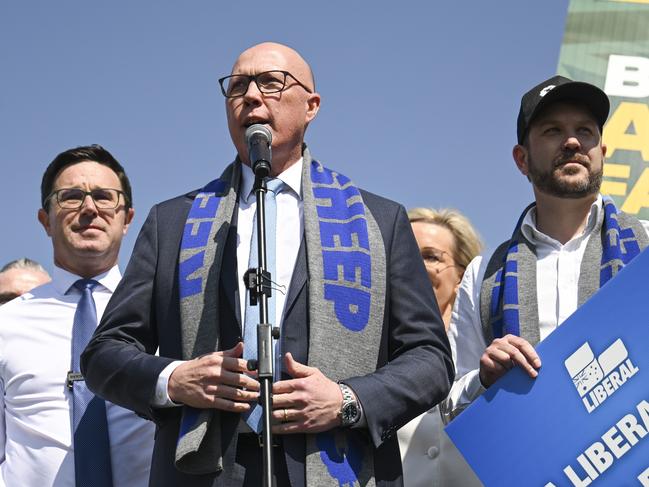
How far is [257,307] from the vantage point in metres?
3.54

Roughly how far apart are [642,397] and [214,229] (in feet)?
4.99

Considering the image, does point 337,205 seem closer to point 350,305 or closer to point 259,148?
point 350,305

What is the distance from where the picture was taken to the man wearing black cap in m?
3.98

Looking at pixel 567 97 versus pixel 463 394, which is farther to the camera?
pixel 567 97

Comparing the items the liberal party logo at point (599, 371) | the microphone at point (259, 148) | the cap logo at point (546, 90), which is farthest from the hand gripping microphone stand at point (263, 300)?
the cap logo at point (546, 90)

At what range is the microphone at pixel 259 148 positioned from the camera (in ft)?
10.7

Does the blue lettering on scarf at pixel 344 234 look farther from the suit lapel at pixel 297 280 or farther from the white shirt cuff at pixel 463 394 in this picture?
the white shirt cuff at pixel 463 394

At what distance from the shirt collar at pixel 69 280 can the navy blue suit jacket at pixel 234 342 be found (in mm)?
1022

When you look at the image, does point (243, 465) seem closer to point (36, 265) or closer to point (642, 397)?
point (642, 397)

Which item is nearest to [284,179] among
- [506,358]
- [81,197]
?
[506,358]

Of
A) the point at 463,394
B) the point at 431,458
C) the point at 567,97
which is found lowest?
the point at 431,458

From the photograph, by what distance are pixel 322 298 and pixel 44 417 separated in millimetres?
1490

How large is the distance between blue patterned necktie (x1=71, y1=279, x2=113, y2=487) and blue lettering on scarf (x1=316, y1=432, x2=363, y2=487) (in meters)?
1.26

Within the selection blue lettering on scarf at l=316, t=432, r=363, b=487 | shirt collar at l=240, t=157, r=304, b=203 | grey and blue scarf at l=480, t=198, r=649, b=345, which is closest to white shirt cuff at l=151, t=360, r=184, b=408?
blue lettering on scarf at l=316, t=432, r=363, b=487
